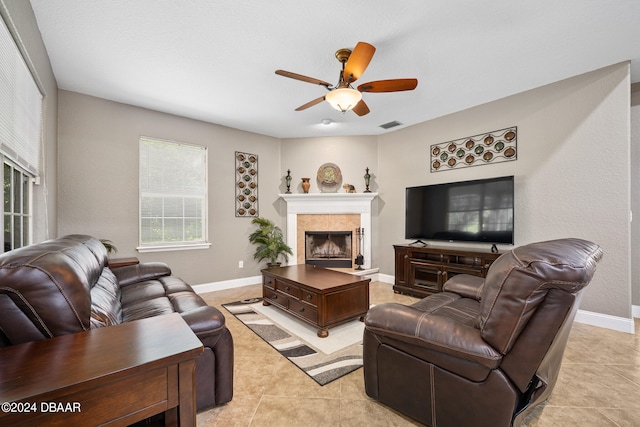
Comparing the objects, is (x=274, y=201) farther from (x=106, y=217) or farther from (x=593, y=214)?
(x=593, y=214)

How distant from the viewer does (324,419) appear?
1.63 metres

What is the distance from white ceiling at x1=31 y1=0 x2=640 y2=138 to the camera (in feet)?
7.08

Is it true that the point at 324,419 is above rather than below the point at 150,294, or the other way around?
below

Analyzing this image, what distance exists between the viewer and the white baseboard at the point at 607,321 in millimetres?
2855

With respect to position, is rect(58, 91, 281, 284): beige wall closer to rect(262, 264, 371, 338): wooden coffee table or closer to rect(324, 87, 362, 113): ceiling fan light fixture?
rect(262, 264, 371, 338): wooden coffee table

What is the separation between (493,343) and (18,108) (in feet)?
10.8

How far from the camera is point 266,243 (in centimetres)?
494

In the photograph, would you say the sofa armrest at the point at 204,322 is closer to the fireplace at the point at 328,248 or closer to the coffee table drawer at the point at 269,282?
the coffee table drawer at the point at 269,282

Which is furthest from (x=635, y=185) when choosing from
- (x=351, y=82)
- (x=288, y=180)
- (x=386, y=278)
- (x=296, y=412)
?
(x=288, y=180)

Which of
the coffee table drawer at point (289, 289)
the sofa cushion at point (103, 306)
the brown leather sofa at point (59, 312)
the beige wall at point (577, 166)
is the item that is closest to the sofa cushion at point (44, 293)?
the brown leather sofa at point (59, 312)

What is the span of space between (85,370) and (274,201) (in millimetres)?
4580

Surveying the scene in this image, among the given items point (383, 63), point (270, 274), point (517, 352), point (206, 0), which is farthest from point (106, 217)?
point (517, 352)

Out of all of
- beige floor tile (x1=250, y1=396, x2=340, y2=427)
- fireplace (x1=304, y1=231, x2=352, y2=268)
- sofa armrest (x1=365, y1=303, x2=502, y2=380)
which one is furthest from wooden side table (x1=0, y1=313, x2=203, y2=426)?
fireplace (x1=304, y1=231, x2=352, y2=268)

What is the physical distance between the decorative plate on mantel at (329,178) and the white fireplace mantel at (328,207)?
9.4 inches
